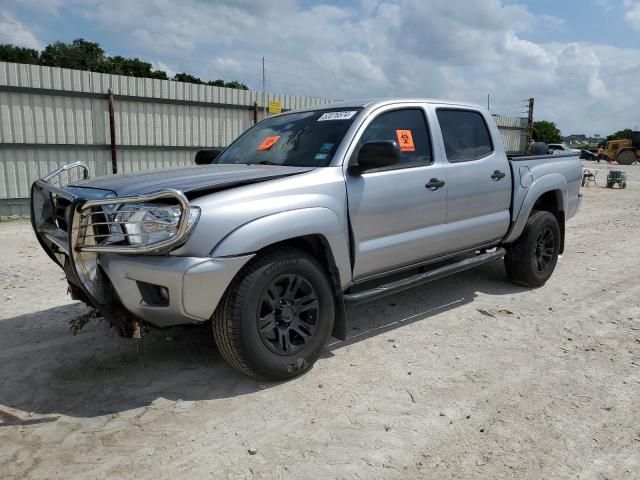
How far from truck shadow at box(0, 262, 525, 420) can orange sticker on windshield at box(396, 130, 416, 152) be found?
A: 1.48m

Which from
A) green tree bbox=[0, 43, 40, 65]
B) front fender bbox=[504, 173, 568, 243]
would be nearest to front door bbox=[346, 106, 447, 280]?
front fender bbox=[504, 173, 568, 243]

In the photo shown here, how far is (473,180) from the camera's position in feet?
14.9

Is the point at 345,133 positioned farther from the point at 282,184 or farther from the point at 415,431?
the point at 415,431

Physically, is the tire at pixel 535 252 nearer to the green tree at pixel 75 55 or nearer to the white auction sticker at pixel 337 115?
the white auction sticker at pixel 337 115

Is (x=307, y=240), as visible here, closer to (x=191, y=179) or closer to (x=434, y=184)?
(x=191, y=179)

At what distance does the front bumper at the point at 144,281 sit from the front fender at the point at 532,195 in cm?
324

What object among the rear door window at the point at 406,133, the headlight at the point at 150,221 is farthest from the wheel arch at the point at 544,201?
the headlight at the point at 150,221

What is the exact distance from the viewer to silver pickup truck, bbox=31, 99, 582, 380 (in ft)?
9.23

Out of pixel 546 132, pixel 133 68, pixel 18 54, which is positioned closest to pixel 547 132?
pixel 546 132

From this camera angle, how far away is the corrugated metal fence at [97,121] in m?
9.38

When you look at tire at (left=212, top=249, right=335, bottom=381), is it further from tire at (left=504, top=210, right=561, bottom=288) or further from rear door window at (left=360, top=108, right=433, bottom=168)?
tire at (left=504, top=210, right=561, bottom=288)

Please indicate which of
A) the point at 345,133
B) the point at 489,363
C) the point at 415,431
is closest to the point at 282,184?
the point at 345,133

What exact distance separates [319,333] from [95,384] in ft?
4.82

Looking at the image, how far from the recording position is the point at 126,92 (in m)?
10.5
